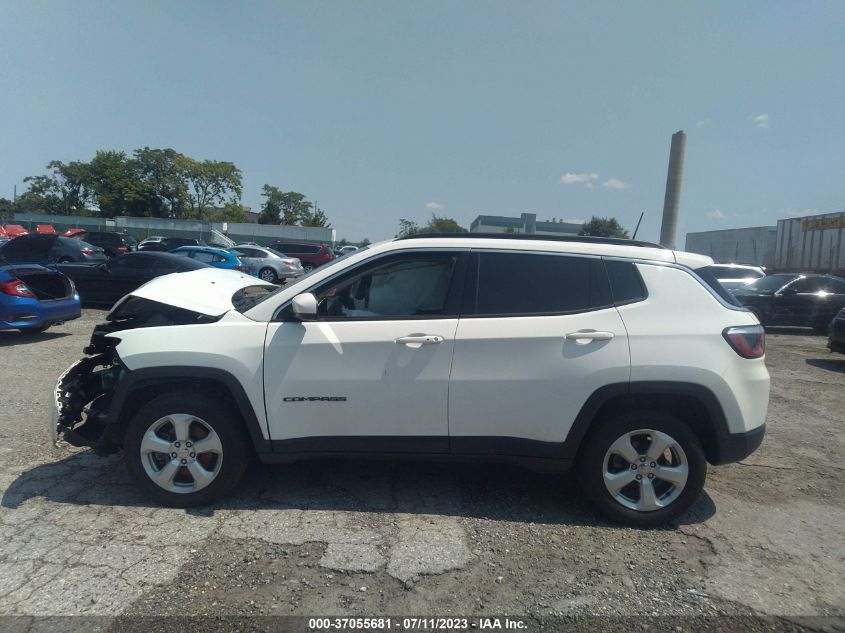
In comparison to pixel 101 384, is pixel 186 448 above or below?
below

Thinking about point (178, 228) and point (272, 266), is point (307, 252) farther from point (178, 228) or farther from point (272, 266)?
point (178, 228)

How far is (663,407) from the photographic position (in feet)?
11.8

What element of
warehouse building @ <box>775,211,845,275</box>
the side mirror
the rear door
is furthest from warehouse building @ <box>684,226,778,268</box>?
the side mirror

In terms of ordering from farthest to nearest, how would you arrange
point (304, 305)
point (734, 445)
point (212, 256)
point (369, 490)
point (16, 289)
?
point (212, 256) < point (16, 289) < point (369, 490) < point (734, 445) < point (304, 305)

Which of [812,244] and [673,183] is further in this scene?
[812,244]

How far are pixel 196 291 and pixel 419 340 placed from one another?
5.67 ft

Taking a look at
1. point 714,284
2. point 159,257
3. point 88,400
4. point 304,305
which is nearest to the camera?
point 304,305

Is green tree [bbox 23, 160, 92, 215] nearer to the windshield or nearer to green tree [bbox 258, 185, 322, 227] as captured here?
green tree [bbox 258, 185, 322, 227]

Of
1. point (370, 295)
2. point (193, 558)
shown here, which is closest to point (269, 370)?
point (370, 295)

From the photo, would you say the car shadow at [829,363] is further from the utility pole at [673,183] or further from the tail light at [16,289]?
the tail light at [16,289]

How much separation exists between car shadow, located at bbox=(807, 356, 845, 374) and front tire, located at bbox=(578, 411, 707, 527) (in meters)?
7.15

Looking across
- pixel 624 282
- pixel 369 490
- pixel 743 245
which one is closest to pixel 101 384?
pixel 369 490

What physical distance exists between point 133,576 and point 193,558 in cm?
30

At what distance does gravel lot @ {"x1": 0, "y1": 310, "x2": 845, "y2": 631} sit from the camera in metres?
2.79
